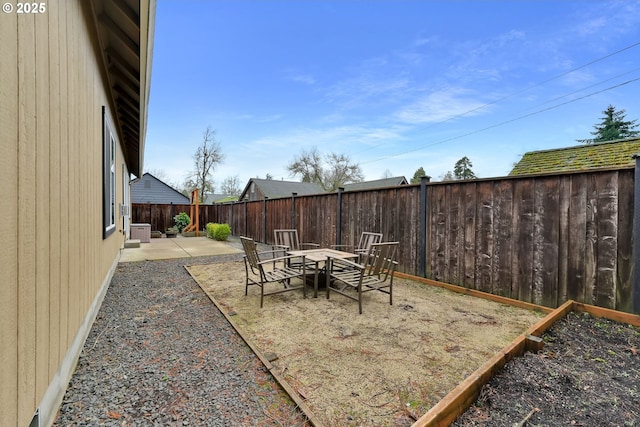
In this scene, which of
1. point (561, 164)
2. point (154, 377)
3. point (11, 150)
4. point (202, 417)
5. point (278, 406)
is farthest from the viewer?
point (561, 164)

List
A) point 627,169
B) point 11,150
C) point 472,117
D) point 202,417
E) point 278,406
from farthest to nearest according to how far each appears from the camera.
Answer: point 472,117 < point 627,169 < point 278,406 < point 202,417 < point 11,150

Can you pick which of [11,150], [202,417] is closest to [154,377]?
[202,417]

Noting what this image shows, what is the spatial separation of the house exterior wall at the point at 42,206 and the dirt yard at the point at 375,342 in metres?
1.38

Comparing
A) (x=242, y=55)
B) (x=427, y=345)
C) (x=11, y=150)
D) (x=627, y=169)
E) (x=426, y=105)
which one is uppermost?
(x=426, y=105)

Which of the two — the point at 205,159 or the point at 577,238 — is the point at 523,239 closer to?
the point at 577,238

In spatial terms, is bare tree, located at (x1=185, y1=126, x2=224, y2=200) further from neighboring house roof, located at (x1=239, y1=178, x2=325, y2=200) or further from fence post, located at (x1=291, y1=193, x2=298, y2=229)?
fence post, located at (x1=291, y1=193, x2=298, y2=229)

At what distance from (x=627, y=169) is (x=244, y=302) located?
4.73 meters

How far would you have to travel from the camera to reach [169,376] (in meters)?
2.00

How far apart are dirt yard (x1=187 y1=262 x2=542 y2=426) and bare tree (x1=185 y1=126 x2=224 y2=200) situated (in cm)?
2331

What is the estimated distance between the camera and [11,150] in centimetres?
111

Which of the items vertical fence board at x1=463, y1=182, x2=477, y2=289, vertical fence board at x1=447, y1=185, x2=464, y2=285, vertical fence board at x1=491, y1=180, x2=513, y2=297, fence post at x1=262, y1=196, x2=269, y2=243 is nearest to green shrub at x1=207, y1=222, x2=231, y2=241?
fence post at x1=262, y1=196, x2=269, y2=243

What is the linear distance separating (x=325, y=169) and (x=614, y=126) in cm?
2620

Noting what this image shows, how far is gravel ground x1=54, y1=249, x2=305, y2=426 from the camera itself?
1.60m

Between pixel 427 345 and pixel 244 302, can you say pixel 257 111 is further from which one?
pixel 427 345
